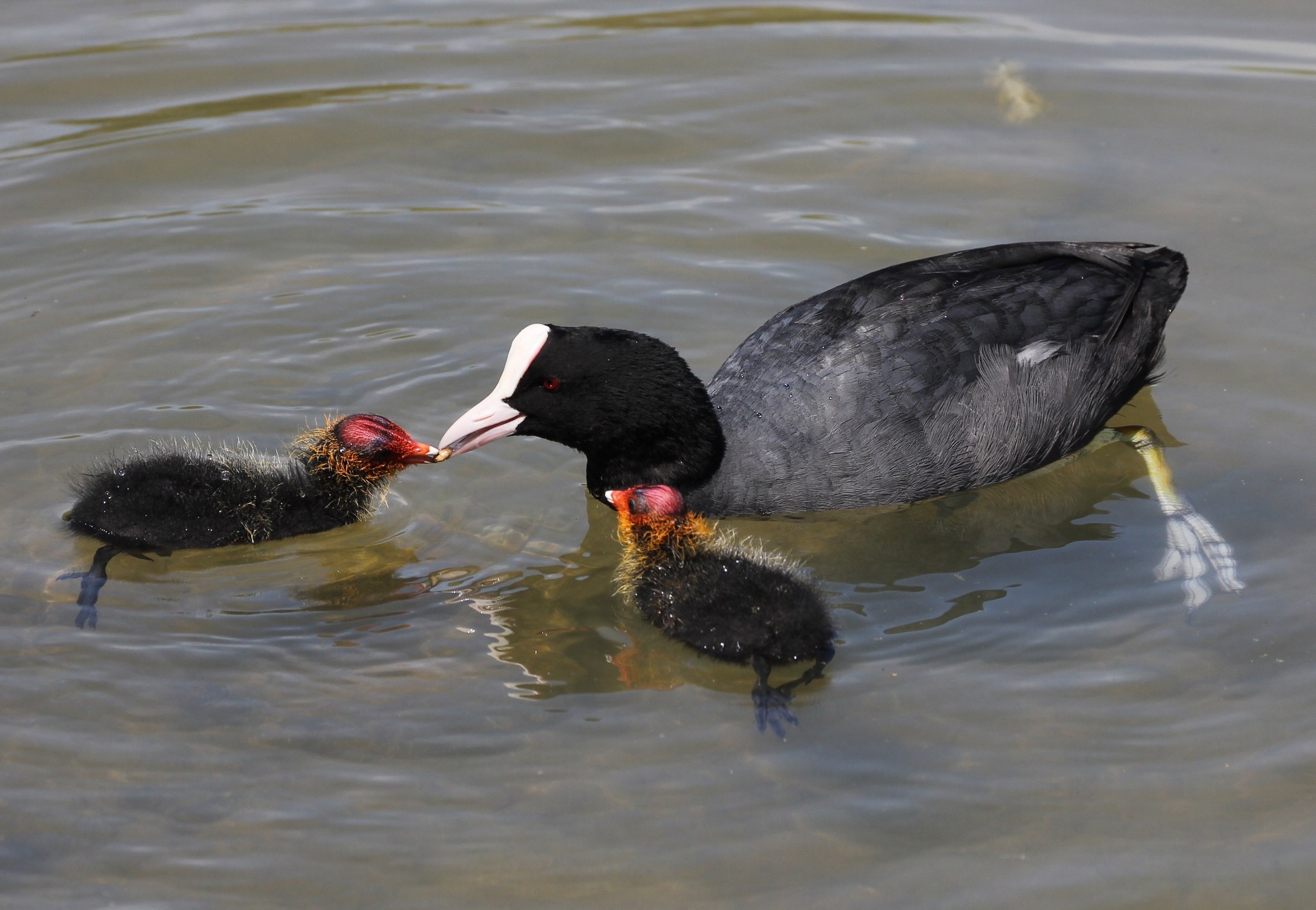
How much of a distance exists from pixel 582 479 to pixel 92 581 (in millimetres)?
1696

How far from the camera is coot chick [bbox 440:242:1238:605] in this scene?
4477 millimetres

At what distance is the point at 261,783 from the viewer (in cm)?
354

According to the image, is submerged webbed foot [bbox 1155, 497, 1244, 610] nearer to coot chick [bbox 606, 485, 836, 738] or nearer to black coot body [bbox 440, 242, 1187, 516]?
black coot body [bbox 440, 242, 1187, 516]

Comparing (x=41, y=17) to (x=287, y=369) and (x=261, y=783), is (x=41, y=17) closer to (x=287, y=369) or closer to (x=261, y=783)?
(x=287, y=369)

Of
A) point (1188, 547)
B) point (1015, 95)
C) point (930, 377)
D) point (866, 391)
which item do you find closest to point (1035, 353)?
point (930, 377)

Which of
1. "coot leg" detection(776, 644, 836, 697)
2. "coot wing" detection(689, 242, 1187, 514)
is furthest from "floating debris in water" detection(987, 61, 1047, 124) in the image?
"coot leg" detection(776, 644, 836, 697)

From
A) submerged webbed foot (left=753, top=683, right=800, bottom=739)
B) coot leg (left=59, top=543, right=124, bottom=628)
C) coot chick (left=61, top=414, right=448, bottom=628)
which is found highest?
coot chick (left=61, top=414, right=448, bottom=628)

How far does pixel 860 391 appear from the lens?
4.63 meters

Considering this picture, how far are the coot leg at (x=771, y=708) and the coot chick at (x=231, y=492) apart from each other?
1.35 metres

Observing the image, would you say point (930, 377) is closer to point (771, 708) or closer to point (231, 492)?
point (771, 708)

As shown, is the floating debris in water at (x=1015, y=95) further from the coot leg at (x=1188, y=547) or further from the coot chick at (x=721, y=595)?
the coot chick at (x=721, y=595)

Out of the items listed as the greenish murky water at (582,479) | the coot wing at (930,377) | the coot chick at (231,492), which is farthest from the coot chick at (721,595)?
the coot chick at (231,492)

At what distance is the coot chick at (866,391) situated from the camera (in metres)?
4.48

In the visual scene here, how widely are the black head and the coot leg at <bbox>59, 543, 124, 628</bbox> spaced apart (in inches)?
43.1
